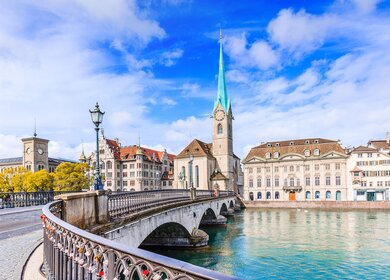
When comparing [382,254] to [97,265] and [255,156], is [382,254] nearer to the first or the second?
[97,265]

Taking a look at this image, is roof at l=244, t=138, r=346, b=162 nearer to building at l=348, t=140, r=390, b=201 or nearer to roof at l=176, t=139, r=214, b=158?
building at l=348, t=140, r=390, b=201

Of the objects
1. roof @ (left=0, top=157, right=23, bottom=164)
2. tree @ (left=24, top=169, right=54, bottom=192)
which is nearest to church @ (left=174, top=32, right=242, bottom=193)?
tree @ (left=24, top=169, right=54, bottom=192)

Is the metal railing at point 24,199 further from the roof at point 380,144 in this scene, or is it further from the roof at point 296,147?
the roof at point 380,144

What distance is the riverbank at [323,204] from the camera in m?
58.3

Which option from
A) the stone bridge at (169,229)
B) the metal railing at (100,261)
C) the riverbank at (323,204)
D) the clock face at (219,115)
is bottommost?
the riverbank at (323,204)

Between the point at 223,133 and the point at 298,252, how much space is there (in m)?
61.0

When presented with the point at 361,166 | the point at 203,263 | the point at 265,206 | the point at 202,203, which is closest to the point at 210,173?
the point at 265,206

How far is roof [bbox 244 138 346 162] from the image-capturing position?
7206 centimetres

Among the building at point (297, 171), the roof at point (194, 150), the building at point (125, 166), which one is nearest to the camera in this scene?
the building at point (297, 171)

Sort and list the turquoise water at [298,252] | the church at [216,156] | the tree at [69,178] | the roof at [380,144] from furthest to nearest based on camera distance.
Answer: the church at [216,156] → the roof at [380,144] → the tree at [69,178] → the turquoise water at [298,252]

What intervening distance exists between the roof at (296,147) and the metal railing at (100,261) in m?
71.8

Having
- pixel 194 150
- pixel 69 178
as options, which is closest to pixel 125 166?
pixel 194 150

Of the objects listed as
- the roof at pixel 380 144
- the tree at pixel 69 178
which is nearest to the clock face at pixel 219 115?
the roof at pixel 380 144

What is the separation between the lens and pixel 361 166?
67625 mm
